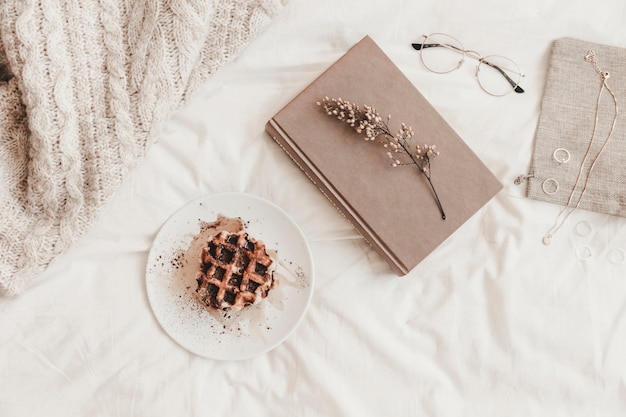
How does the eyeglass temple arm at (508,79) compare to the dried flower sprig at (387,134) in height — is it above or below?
above

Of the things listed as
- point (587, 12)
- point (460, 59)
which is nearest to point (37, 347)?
point (460, 59)

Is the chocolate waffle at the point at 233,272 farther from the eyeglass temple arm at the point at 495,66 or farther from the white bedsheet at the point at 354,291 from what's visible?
the eyeglass temple arm at the point at 495,66

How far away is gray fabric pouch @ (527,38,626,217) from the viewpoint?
1.08 metres

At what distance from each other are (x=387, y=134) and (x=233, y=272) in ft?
1.18

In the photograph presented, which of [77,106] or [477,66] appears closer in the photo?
[77,106]

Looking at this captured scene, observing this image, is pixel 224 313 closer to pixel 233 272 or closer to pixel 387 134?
pixel 233 272

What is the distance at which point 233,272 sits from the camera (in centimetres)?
97

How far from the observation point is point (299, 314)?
102 cm

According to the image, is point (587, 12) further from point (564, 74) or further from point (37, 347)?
point (37, 347)

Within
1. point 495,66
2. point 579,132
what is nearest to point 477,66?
point 495,66

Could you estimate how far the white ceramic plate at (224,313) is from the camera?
100 centimetres

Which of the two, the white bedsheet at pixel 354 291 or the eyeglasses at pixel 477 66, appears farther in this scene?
the eyeglasses at pixel 477 66

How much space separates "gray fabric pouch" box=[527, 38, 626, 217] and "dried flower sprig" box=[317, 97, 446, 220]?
21 cm

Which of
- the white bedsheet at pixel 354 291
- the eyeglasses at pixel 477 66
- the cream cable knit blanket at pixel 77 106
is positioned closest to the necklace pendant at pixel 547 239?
the white bedsheet at pixel 354 291
